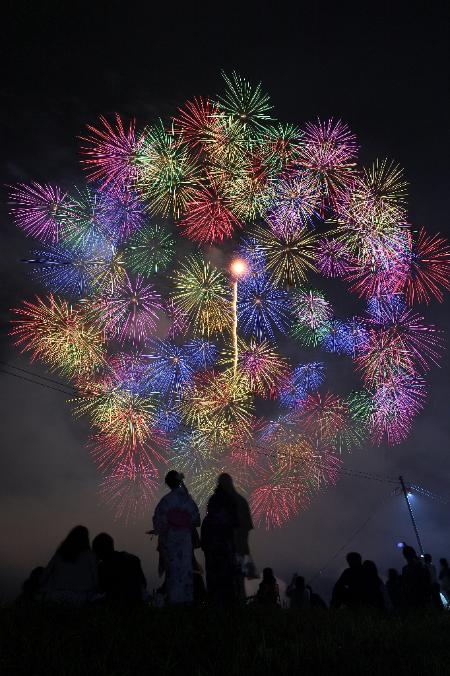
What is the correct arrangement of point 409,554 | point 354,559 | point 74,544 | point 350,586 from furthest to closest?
point 409,554 < point 354,559 < point 350,586 < point 74,544

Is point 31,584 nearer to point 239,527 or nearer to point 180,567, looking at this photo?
point 180,567

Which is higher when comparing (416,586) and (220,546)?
(220,546)

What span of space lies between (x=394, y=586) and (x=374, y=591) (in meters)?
4.63

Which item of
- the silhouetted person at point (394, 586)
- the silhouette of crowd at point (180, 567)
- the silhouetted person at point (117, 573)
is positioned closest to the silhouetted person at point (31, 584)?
the silhouette of crowd at point (180, 567)

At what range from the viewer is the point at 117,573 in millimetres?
7230

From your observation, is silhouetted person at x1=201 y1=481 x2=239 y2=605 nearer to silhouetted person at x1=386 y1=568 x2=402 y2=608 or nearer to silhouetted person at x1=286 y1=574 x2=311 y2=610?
silhouetted person at x1=286 y1=574 x2=311 y2=610

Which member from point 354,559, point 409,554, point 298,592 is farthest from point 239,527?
point 409,554

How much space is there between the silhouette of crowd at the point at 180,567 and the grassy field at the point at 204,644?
0.88 m

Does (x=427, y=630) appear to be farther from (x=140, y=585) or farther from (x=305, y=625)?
(x=140, y=585)

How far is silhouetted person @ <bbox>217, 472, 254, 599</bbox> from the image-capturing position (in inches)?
299

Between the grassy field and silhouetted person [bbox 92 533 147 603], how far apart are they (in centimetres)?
123

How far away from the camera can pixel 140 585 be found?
291 inches

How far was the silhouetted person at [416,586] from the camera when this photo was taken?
9977mm

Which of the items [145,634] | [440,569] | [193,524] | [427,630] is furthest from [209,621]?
[440,569]
